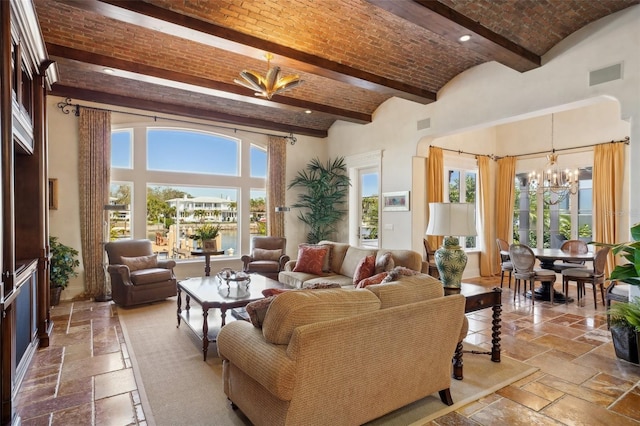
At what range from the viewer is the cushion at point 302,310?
1822 millimetres

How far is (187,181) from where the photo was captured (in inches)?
266

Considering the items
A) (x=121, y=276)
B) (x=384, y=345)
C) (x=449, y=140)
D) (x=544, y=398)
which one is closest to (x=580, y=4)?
(x=449, y=140)

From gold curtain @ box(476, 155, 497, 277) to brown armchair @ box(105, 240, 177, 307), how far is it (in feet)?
20.7

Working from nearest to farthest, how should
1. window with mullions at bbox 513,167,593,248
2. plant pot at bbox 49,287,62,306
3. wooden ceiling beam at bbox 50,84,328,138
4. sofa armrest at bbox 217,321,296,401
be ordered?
sofa armrest at bbox 217,321,296,401 < plant pot at bbox 49,287,62,306 < wooden ceiling beam at bbox 50,84,328,138 < window with mullions at bbox 513,167,593,248

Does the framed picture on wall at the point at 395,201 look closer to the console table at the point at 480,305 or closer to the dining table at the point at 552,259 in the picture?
the dining table at the point at 552,259

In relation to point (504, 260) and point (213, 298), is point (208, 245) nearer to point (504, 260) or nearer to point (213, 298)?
point (213, 298)

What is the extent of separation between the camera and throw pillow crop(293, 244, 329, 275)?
5324mm

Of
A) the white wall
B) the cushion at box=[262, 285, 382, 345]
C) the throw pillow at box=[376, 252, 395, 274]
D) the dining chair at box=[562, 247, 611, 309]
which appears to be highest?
the white wall

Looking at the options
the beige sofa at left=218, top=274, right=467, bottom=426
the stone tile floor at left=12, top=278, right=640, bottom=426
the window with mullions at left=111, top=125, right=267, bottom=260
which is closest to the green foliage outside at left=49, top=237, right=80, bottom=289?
the stone tile floor at left=12, top=278, right=640, bottom=426

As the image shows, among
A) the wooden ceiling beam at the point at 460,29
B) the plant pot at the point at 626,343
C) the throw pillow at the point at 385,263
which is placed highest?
the wooden ceiling beam at the point at 460,29

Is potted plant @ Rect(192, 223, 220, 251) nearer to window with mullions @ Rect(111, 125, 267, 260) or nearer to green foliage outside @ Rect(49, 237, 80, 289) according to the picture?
window with mullions @ Rect(111, 125, 267, 260)

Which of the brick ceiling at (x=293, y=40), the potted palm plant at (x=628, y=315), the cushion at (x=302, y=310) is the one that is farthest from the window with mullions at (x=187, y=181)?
the potted palm plant at (x=628, y=315)

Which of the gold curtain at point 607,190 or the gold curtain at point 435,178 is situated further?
the gold curtain at point 435,178

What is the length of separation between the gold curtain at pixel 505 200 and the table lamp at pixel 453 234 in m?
5.41
